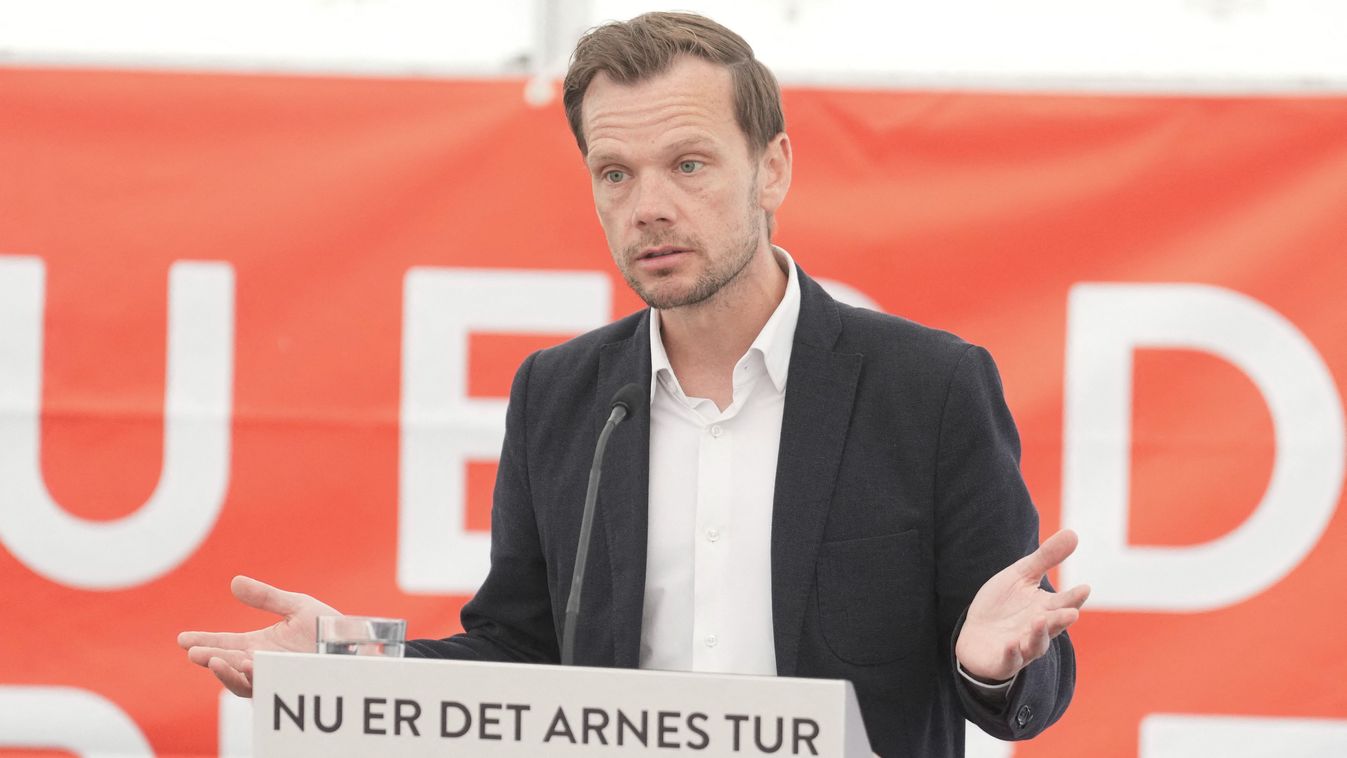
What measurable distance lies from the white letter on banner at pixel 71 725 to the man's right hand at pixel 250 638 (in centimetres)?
155

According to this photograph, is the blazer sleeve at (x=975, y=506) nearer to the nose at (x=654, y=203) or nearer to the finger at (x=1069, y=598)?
the finger at (x=1069, y=598)

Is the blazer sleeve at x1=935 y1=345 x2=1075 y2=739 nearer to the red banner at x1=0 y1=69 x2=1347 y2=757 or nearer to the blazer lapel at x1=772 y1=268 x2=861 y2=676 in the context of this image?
the blazer lapel at x1=772 y1=268 x2=861 y2=676

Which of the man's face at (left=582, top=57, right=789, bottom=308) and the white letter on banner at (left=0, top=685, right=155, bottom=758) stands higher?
the man's face at (left=582, top=57, right=789, bottom=308)

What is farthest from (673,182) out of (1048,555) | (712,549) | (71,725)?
(71,725)

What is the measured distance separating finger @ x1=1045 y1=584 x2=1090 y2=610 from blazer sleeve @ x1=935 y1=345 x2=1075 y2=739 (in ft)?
0.89

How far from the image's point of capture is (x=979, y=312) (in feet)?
9.62

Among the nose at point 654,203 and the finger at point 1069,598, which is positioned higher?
the nose at point 654,203

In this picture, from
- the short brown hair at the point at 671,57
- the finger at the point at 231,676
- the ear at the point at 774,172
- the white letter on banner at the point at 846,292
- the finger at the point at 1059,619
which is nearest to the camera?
the finger at the point at 1059,619

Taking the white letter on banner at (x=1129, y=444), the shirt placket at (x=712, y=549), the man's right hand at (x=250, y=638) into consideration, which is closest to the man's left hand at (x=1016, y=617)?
the shirt placket at (x=712, y=549)

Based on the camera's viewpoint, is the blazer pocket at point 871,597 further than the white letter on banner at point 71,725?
No

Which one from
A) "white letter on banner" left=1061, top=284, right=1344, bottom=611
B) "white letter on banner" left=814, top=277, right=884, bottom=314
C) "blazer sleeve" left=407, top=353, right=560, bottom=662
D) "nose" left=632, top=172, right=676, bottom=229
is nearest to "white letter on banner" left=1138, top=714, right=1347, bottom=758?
"white letter on banner" left=1061, top=284, right=1344, bottom=611

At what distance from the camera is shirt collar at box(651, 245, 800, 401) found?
1884mm

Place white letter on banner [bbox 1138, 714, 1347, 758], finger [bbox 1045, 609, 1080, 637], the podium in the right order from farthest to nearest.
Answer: white letter on banner [bbox 1138, 714, 1347, 758] → finger [bbox 1045, 609, 1080, 637] → the podium

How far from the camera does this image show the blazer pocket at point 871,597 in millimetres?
1728
